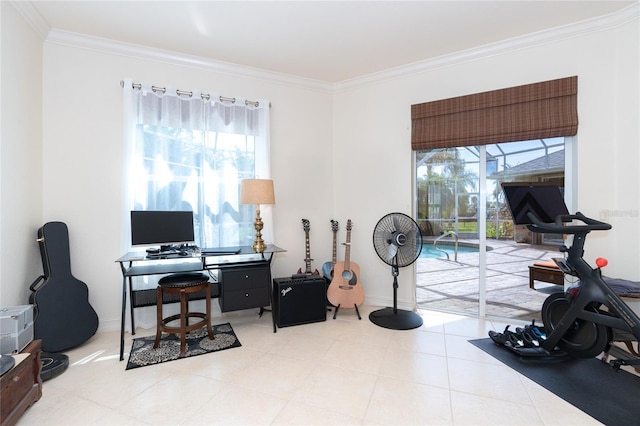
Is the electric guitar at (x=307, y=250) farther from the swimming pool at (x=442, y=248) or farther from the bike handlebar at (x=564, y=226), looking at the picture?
the bike handlebar at (x=564, y=226)

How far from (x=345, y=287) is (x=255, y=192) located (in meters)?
1.36

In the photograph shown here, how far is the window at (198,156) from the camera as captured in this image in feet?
9.29

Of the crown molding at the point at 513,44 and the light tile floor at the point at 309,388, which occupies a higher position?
the crown molding at the point at 513,44

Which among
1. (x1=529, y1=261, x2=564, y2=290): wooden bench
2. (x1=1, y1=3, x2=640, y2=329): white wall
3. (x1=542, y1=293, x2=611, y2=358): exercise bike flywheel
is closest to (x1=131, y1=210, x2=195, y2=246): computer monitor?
(x1=1, y1=3, x2=640, y2=329): white wall

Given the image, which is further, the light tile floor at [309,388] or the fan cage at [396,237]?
the fan cage at [396,237]

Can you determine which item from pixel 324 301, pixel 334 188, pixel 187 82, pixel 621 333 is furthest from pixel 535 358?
pixel 187 82

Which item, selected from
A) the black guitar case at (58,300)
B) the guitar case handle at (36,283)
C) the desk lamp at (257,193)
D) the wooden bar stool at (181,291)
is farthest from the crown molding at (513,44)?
the guitar case handle at (36,283)

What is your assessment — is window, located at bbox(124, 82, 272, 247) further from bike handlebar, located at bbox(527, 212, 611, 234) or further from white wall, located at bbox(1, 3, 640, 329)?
bike handlebar, located at bbox(527, 212, 611, 234)

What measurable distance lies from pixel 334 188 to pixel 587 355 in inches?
109

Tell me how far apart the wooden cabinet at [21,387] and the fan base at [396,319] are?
8.46 ft

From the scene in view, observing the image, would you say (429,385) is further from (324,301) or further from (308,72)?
(308,72)

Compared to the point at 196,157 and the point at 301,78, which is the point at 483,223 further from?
the point at 196,157

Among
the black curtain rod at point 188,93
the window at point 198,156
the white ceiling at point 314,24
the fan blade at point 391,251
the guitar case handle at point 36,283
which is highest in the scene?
the white ceiling at point 314,24

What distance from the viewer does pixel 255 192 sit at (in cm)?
288
